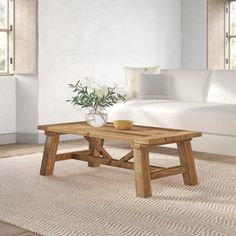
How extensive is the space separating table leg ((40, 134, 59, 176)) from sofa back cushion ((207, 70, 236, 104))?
223 cm

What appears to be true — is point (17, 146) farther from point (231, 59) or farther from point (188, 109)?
point (231, 59)

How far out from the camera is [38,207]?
11.6ft

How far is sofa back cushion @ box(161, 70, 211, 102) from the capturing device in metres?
6.38

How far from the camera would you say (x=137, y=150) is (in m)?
3.86

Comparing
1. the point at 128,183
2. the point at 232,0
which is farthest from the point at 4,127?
the point at 232,0

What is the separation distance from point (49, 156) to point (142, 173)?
1.05m

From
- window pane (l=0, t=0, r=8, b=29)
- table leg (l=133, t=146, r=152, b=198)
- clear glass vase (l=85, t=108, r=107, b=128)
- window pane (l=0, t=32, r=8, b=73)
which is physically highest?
window pane (l=0, t=0, r=8, b=29)

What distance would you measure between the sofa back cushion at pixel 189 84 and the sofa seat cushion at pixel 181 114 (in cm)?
31

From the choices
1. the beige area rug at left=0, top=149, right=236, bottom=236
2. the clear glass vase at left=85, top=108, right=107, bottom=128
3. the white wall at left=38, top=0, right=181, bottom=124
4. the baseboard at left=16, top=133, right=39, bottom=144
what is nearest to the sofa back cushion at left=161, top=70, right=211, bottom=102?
the white wall at left=38, top=0, right=181, bottom=124

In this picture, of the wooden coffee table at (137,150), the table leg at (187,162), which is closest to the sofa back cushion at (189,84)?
the wooden coffee table at (137,150)

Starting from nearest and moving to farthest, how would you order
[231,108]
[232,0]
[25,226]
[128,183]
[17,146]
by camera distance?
[25,226] → [128,183] → [231,108] → [17,146] → [232,0]

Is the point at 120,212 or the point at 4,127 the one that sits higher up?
the point at 4,127

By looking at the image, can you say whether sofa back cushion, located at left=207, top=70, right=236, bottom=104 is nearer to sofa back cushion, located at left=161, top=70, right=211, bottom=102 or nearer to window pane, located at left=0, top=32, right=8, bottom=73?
sofa back cushion, located at left=161, top=70, right=211, bottom=102

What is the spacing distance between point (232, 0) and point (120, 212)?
561 cm
